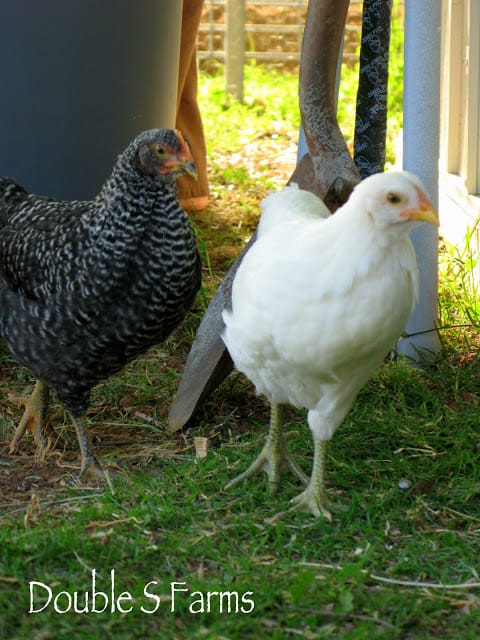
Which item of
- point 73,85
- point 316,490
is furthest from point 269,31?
point 316,490

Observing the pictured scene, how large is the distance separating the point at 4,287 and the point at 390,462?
130 centimetres

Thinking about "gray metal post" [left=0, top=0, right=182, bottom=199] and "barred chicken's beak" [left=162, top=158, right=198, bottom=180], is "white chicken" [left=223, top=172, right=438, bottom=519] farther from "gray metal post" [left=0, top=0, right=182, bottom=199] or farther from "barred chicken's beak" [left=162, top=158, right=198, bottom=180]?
"gray metal post" [left=0, top=0, right=182, bottom=199]

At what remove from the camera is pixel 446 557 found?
248 centimetres

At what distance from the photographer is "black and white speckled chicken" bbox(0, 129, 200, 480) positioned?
2809mm

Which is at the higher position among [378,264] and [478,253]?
[378,264]

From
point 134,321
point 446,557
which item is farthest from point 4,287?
point 446,557

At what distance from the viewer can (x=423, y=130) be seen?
3.50 metres

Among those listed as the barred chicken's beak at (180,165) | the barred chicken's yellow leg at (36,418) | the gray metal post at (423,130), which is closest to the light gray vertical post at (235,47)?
the gray metal post at (423,130)

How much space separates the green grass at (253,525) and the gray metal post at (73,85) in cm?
77

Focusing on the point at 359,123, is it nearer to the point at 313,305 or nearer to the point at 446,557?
the point at 313,305

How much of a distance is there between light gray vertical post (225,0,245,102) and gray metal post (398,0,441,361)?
477cm

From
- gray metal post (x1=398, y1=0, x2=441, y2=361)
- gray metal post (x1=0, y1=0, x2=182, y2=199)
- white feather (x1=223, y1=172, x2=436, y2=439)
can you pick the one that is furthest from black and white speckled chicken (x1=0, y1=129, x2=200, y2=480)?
gray metal post (x1=398, y1=0, x2=441, y2=361)

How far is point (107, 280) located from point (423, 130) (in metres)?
1.36

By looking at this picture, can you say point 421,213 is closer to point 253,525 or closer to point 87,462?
point 253,525
